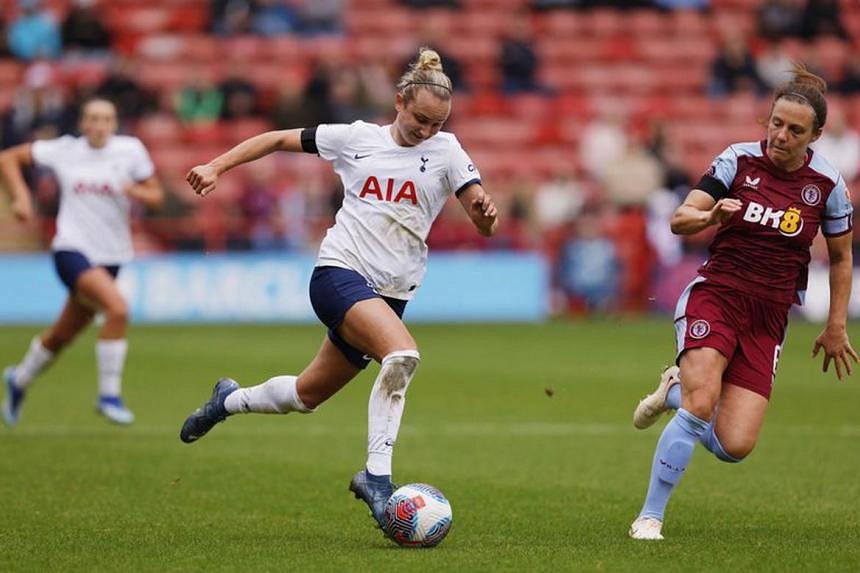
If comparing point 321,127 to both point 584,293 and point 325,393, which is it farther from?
point 584,293

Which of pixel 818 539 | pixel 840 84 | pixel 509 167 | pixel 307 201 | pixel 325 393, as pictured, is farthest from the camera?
pixel 840 84

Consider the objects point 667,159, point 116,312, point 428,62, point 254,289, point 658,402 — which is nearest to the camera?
point 428,62

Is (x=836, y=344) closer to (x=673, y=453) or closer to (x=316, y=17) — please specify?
(x=673, y=453)

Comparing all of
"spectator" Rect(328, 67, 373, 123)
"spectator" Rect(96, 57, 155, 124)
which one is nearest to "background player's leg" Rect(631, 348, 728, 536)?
"spectator" Rect(328, 67, 373, 123)

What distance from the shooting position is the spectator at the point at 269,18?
89.4ft

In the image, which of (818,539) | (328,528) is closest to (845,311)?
(818,539)

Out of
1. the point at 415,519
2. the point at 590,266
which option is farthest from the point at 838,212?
the point at 590,266

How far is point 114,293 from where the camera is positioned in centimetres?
1241

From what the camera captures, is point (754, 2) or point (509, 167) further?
point (754, 2)

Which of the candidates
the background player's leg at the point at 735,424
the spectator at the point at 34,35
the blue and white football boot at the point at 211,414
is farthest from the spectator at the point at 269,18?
the background player's leg at the point at 735,424

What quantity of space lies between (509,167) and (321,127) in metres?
19.0

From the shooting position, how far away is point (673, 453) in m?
7.55

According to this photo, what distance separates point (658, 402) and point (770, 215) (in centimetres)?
128

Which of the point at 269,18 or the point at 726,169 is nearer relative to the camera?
the point at 726,169
